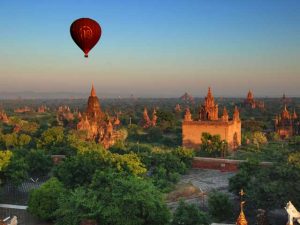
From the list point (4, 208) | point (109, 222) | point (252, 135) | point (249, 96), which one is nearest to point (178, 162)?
point (4, 208)

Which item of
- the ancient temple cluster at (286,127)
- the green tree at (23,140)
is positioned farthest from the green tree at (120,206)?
the ancient temple cluster at (286,127)

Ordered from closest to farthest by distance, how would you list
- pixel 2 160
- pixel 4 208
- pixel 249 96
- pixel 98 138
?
pixel 4 208
pixel 2 160
pixel 98 138
pixel 249 96

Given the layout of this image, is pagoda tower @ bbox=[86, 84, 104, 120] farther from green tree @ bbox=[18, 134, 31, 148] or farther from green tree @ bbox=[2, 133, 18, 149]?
green tree @ bbox=[2, 133, 18, 149]

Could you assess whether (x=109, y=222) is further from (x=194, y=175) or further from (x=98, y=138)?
(x=98, y=138)

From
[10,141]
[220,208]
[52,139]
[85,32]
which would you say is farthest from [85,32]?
[10,141]

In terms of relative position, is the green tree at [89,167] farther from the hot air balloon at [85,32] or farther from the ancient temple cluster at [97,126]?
the ancient temple cluster at [97,126]

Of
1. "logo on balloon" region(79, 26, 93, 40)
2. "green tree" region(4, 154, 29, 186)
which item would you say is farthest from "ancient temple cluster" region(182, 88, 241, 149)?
"logo on balloon" region(79, 26, 93, 40)

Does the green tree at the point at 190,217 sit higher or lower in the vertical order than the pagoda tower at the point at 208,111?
lower
